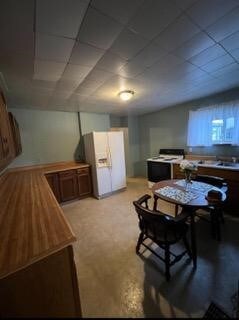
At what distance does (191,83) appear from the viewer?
2.77 meters

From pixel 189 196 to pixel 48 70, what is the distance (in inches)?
97.6

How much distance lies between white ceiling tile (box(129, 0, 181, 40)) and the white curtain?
2.79 meters

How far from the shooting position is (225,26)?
4.55 ft

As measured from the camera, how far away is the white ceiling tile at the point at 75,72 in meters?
1.93

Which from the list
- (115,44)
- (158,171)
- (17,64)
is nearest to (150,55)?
(115,44)

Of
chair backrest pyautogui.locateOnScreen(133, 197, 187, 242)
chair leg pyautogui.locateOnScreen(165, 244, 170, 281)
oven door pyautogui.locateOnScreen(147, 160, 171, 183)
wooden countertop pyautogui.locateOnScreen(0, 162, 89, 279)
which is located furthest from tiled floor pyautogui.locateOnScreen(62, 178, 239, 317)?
oven door pyautogui.locateOnScreen(147, 160, 171, 183)

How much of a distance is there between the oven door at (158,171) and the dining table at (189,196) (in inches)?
57.2

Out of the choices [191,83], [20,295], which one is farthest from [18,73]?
[191,83]

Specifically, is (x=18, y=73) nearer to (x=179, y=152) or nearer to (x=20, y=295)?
(x=20, y=295)

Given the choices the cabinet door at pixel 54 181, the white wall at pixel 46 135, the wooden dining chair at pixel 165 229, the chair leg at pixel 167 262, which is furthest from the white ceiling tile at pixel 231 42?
the white wall at pixel 46 135

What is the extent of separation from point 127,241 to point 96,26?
2591 millimetres

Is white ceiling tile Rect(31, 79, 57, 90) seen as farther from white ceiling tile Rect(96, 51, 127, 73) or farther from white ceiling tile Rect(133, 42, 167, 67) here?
white ceiling tile Rect(133, 42, 167, 67)

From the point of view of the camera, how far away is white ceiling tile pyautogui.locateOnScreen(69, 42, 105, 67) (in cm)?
155

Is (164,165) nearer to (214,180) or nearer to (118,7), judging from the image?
(214,180)
